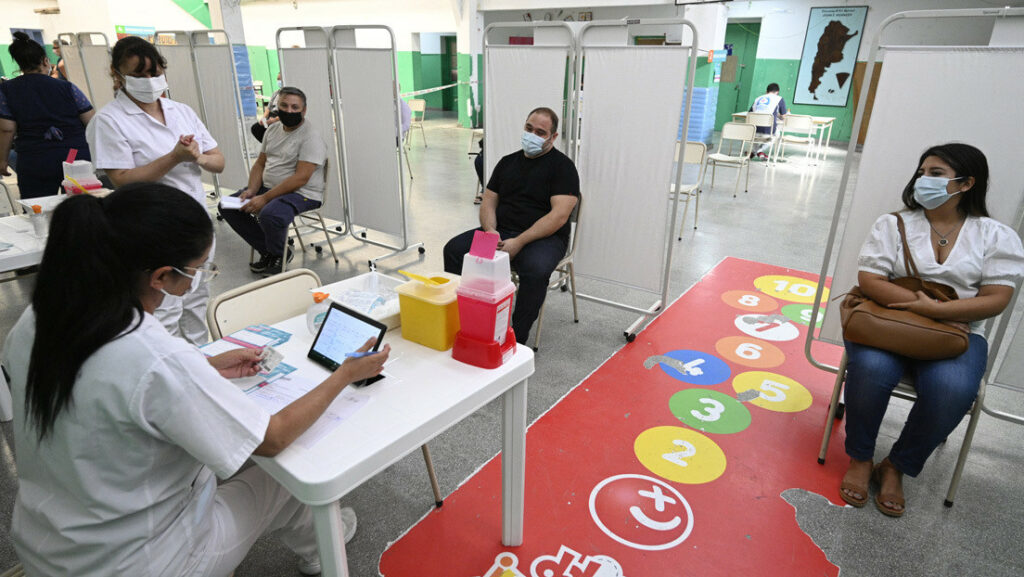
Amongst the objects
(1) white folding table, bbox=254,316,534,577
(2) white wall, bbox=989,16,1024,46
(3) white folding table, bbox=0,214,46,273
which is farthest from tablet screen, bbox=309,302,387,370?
(2) white wall, bbox=989,16,1024,46

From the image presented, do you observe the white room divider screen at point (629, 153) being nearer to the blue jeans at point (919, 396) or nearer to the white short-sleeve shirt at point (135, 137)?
the blue jeans at point (919, 396)

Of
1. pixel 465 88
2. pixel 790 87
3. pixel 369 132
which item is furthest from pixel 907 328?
pixel 465 88

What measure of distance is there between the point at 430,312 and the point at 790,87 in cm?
1227

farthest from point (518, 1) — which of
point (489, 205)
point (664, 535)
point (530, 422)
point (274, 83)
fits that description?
point (664, 535)

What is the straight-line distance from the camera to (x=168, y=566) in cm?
113

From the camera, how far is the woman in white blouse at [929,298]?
1.98 m

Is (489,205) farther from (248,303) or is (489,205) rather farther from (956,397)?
(956,397)

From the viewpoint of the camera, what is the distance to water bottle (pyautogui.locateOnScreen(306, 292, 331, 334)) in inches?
66.2

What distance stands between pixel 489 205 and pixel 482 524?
1.96m

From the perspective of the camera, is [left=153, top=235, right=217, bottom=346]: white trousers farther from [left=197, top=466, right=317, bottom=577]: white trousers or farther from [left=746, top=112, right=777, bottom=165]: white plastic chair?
[left=746, top=112, right=777, bottom=165]: white plastic chair

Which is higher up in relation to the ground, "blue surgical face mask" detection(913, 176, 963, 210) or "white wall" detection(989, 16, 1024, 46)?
"white wall" detection(989, 16, 1024, 46)

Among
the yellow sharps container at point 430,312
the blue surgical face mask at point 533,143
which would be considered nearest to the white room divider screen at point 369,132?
the blue surgical face mask at point 533,143

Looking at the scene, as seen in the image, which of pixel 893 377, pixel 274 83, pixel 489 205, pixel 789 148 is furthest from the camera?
pixel 274 83

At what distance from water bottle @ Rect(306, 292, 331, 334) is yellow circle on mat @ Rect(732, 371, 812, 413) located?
2081 mm
